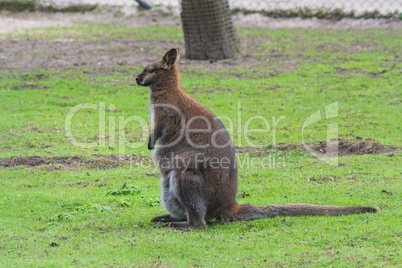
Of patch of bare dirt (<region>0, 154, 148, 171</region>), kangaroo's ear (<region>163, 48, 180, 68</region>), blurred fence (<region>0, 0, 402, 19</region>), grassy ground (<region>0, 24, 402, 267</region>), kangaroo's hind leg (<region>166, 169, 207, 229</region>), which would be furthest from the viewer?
blurred fence (<region>0, 0, 402, 19</region>)

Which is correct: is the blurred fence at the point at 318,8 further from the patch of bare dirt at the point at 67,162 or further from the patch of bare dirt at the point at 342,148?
the patch of bare dirt at the point at 67,162

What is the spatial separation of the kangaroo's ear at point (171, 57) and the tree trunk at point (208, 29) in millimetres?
6696

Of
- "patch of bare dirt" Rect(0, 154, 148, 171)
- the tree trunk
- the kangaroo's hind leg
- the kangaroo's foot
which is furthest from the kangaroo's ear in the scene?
the tree trunk

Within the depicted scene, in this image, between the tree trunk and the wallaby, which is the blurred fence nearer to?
the tree trunk

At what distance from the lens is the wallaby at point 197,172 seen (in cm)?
562

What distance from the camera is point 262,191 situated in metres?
7.00

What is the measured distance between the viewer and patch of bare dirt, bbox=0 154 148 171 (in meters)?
8.20

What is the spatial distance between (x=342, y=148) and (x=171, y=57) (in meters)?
3.61

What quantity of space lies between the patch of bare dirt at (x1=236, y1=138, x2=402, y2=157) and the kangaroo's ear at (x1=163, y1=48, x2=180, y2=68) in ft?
9.28

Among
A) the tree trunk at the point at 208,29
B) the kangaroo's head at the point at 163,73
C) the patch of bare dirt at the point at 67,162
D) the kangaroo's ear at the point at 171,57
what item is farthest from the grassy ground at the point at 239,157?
the kangaroo's ear at the point at 171,57

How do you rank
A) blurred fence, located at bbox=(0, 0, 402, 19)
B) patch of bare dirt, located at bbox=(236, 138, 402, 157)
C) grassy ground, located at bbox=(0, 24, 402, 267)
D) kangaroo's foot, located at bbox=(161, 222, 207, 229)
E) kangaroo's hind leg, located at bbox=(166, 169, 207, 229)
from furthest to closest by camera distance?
blurred fence, located at bbox=(0, 0, 402, 19) → patch of bare dirt, located at bbox=(236, 138, 402, 157) → kangaroo's foot, located at bbox=(161, 222, 207, 229) → kangaroo's hind leg, located at bbox=(166, 169, 207, 229) → grassy ground, located at bbox=(0, 24, 402, 267)

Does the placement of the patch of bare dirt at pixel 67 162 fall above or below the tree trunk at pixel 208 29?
below

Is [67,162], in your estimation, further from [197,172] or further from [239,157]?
[197,172]

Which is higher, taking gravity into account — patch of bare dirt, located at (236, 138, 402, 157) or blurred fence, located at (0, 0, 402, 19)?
blurred fence, located at (0, 0, 402, 19)
